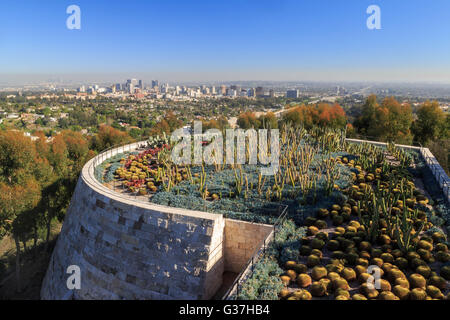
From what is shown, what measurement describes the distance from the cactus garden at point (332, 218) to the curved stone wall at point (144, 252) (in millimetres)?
1887

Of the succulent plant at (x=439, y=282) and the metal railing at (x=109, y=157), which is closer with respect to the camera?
the succulent plant at (x=439, y=282)

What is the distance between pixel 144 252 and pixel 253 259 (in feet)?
12.1

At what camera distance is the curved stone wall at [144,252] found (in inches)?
372

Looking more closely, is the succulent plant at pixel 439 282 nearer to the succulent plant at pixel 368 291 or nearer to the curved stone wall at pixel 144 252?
the succulent plant at pixel 368 291

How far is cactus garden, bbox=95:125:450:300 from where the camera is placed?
7.90m

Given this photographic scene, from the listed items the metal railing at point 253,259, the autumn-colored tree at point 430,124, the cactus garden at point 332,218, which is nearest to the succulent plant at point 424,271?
the cactus garden at point 332,218

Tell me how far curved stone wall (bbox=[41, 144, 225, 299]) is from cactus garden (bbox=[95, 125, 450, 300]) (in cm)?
189

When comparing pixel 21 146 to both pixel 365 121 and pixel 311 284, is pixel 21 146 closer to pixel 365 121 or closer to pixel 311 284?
pixel 311 284

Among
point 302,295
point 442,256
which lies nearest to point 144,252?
point 302,295

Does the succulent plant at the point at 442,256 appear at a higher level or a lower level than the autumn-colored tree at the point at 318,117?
lower

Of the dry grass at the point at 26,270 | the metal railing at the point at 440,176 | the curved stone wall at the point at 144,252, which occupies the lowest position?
the dry grass at the point at 26,270

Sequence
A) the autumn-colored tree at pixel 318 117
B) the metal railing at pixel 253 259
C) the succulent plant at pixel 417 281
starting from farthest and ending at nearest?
the autumn-colored tree at pixel 318 117, the succulent plant at pixel 417 281, the metal railing at pixel 253 259

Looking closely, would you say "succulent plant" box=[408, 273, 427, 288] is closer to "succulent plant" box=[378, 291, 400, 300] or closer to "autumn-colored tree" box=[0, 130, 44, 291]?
"succulent plant" box=[378, 291, 400, 300]
